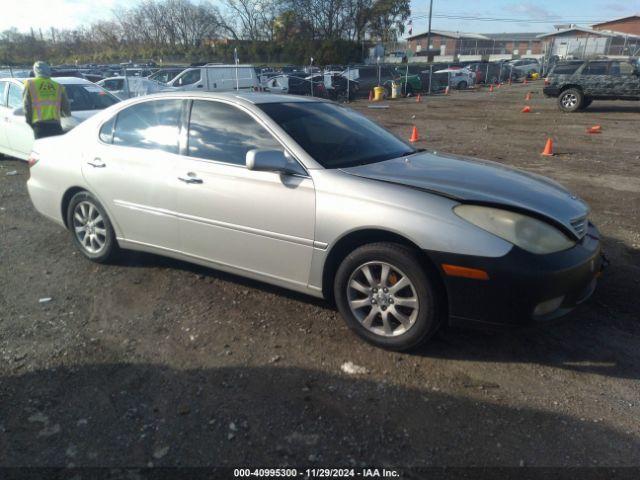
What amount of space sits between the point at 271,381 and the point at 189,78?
18499mm

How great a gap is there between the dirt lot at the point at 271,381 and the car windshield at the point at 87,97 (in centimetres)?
585

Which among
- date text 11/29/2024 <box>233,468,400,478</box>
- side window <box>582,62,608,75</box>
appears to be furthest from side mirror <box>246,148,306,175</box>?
side window <box>582,62,608,75</box>

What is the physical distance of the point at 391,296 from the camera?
125 inches

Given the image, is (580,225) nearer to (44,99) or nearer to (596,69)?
(44,99)

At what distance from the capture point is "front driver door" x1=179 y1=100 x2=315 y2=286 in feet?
11.3

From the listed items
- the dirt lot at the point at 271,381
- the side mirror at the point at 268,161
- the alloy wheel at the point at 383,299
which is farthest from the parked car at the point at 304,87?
the alloy wheel at the point at 383,299

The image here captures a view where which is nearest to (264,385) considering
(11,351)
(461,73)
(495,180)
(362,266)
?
(362,266)

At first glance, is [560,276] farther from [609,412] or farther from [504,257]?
[609,412]

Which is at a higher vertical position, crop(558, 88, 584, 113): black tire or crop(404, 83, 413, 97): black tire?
crop(558, 88, 584, 113): black tire

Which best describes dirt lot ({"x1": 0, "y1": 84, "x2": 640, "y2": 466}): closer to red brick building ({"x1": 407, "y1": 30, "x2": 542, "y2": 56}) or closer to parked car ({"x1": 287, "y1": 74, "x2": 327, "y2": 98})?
parked car ({"x1": 287, "y1": 74, "x2": 327, "y2": 98})

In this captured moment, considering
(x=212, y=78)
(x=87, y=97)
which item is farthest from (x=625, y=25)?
(x=87, y=97)

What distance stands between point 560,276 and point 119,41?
85614 mm

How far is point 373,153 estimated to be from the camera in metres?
3.94

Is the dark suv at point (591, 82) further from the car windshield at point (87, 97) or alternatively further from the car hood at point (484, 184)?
the car hood at point (484, 184)
